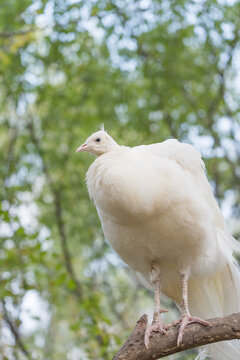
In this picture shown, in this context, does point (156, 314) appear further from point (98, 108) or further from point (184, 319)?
point (98, 108)

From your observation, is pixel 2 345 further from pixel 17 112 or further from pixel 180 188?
pixel 17 112

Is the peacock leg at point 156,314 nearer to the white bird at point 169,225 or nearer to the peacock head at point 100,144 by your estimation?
the white bird at point 169,225

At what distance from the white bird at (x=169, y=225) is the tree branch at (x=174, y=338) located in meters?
0.05

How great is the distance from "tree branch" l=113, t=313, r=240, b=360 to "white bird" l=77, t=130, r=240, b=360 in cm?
5

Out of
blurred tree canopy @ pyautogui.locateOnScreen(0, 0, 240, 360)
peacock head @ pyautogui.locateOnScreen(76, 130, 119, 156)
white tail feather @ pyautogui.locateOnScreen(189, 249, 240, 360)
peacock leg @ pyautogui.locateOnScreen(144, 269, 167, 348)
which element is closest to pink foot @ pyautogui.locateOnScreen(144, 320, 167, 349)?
peacock leg @ pyautogui.locateOnScreen(144, 269, 167, 348)

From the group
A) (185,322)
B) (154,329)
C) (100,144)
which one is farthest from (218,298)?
(100,144)

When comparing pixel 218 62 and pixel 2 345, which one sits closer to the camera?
pixel 2 345

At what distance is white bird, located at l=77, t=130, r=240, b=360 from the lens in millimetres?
3834

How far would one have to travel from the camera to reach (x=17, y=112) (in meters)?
8.88

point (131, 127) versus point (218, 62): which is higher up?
point (218, 62)

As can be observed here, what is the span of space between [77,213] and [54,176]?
83 centimetres

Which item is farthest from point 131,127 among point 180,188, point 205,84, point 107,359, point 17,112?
point 180,188

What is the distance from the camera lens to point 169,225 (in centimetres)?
397

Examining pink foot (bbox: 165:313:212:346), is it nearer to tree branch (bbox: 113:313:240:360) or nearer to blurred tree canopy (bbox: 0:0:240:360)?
tree branch (bbox: 113:313:240:360)
